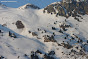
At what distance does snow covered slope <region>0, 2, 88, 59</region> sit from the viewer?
61181mm

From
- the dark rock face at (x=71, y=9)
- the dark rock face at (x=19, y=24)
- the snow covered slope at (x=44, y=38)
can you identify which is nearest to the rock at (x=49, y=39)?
the snow covered slope at (x=44, y=38)

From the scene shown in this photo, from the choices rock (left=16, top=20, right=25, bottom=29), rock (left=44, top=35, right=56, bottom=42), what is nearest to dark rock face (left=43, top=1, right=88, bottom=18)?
rock (left=16, top=20, right=25, bottom=29)

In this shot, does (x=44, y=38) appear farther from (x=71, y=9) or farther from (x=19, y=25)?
(x=71, y=9)

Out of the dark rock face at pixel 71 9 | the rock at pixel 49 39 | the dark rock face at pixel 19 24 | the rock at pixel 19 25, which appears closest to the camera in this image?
the rock at pixel 49 39

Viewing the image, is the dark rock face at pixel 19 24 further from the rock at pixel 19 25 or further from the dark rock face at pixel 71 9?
the dark rock face at pixel 71 9

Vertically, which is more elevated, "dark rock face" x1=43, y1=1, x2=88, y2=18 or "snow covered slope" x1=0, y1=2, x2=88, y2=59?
"dark rock face" x1=43, y1=1, x2=88, y2=18

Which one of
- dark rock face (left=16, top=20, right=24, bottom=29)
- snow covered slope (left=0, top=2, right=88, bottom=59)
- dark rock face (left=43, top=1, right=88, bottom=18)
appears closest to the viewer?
snow covered slope (left=0, top=2, right=88, bottom=59)

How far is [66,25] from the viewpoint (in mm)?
88188

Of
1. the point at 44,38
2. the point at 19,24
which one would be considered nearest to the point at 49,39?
the point at 44,38

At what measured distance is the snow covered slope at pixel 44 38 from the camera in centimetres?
6118

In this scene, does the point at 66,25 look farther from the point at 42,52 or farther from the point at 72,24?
the point at 42,52

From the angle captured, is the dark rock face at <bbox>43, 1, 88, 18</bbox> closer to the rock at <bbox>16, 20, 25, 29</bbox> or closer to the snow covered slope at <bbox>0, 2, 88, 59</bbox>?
the snow covered slope at <bbox>0, 2, 88, 59</bbox>

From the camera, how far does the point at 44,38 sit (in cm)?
7662

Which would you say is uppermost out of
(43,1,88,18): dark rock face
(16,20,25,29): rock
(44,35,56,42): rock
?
(43,1,88,18): dark rock face
